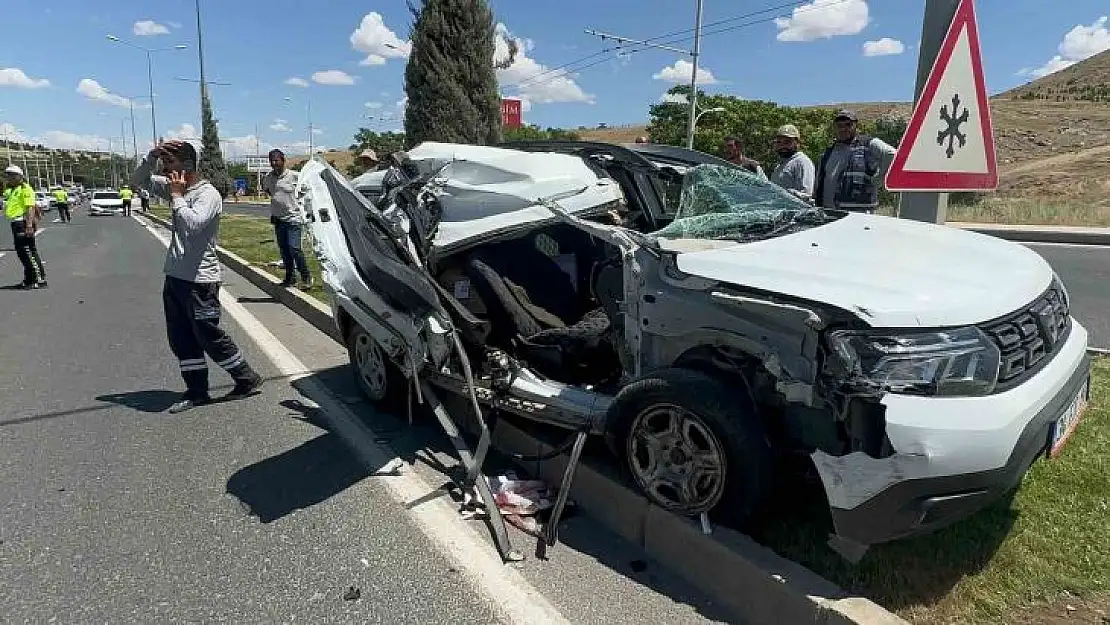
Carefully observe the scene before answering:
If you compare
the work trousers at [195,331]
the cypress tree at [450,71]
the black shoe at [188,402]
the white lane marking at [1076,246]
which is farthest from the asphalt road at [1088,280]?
the cypress tree at [450,71]

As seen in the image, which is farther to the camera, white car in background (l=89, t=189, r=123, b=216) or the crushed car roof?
white car in background (l=89, t=189, r=123, b=216)

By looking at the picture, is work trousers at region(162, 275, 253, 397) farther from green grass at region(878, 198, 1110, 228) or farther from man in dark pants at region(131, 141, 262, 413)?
green grass at region(878, 198, 1110, 228)

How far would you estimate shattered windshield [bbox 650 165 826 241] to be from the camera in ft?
10.5

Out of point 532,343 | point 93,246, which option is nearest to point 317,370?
point 532,343

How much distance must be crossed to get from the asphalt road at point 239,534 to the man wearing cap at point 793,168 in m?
4.13

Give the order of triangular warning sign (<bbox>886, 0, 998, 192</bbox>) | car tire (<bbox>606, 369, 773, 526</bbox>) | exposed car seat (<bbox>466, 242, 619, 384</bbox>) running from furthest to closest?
exposed car seat (<bbox>466, 242, 619, 384</bbox>) → triangular warning sign (<bbox>886, 0, 998, 192</bbox>) → car tire (<bbox>606, 369, 773, 526</bbox>)

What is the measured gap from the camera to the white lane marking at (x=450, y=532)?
2592 mm

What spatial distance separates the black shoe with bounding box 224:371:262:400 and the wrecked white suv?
40.1 inches

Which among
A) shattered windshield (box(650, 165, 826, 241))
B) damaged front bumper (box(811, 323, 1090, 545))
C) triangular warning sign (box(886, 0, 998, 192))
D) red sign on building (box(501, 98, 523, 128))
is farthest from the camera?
red sign on building (box(501, 98, 523, 128))

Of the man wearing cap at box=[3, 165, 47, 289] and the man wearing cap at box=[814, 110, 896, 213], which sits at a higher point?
the man wearing cap at box=[814, 110, 896, 213]

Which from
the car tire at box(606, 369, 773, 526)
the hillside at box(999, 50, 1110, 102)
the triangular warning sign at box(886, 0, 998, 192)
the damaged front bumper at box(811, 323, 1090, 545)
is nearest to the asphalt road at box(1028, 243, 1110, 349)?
the triangular warning sign at box(886, 0, 998, 192)

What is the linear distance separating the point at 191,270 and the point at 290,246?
4.33m

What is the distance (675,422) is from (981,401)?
1041mm

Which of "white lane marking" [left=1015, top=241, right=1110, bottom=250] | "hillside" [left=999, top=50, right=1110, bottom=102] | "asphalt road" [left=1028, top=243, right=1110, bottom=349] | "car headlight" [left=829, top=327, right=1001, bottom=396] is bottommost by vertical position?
"asphalt road" [left=1028, top=243, right=1110, bottom=349]
